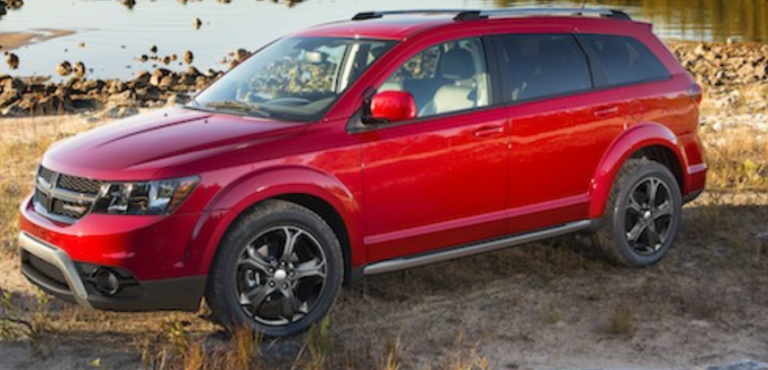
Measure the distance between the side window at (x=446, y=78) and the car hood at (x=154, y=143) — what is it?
778mm

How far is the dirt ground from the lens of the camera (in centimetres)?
629

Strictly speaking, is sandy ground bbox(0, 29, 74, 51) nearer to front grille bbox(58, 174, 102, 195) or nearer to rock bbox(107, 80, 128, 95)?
rock bbox(107, 80, 128, 95)

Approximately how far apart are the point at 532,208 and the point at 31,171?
5.90 meters

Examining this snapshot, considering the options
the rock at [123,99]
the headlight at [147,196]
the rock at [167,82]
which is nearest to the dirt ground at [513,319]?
the headlight at [147,196]

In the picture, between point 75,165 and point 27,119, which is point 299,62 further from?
point 27,119

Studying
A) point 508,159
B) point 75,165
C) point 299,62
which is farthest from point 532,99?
point 75,165

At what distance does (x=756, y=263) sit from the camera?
26.8 ft

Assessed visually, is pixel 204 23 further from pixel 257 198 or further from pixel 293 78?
A: pixel 257 198

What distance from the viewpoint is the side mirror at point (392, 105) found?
21.5ft

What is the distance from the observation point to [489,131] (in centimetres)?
713

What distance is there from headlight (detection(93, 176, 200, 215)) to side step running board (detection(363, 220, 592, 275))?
4.16ft

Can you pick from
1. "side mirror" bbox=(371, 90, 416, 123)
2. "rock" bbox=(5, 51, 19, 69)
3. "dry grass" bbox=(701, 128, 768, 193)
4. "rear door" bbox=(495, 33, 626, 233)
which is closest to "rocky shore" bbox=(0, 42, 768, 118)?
"rock" bbox=(5, 51, 19, 69)

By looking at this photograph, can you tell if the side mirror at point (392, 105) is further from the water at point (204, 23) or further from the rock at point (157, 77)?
the water at point (204, 23)

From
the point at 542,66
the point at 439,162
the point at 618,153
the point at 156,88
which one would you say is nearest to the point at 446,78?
the point at 439,162
